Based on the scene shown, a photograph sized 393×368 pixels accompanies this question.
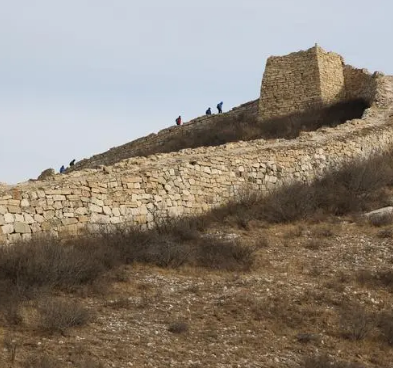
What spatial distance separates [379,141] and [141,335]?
1271 cm

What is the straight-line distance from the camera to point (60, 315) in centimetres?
809

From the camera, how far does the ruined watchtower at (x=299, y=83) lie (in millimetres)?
A: 23922

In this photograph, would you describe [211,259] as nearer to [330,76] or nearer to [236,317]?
[236,317]

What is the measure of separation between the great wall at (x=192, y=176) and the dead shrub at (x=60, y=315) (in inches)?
122

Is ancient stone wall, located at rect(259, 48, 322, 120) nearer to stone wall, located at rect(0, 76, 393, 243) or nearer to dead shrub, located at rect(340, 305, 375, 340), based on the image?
stone wall, located at rect(0, 76, 393, 243)

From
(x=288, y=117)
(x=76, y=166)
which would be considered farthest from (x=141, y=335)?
(x=76, y=166)

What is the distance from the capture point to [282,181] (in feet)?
52.5

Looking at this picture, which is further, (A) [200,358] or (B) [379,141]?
(B) [379,141]

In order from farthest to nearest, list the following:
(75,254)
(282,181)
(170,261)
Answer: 1. (282,181)
2. (170,261)
3. (75,254)

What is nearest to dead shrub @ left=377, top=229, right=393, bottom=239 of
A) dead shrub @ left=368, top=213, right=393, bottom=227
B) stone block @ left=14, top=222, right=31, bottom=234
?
dead shrub @ left=368, top=213, right=393, bottom=227

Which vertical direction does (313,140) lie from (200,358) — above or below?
above

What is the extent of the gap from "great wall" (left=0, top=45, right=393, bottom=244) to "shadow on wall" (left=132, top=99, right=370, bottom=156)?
61 cm

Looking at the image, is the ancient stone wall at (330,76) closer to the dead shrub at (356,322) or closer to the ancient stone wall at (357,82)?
the ancient stone wall at (357,82)

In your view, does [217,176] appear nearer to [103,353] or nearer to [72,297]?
[72,297]
